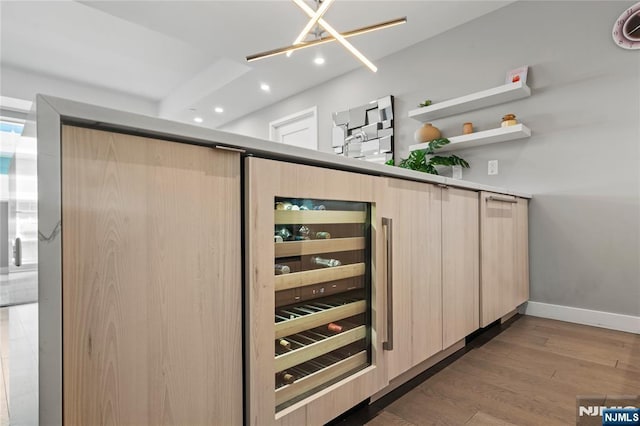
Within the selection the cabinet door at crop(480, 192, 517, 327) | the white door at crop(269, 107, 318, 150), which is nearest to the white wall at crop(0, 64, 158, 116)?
the white door at crop(269, 107, 318, 150)

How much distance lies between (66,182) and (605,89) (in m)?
3.01

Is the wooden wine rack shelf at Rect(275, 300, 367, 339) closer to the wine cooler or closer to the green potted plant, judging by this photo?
the wine cooler

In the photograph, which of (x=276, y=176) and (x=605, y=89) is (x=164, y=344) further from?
(x=605, y=89)

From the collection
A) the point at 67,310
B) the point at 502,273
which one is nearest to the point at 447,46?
the point at 502,273

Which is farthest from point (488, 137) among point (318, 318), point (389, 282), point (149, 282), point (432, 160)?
point (149, 282)

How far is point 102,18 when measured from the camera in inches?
125

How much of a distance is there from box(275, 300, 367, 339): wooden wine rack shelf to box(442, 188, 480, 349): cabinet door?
55 cm

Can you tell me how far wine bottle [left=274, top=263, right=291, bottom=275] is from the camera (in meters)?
0.93

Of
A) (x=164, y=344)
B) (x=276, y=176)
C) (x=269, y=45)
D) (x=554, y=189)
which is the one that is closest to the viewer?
(x=164, y=344)

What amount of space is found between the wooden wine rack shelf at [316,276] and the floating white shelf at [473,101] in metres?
2.11

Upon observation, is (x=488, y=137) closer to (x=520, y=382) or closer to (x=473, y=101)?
(x=473, y=101)

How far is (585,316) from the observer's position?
2195 mm

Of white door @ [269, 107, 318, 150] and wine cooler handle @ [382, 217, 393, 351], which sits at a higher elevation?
white door @ [269, 107, 318, 150]

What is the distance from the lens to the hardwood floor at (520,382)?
3.68 feet
